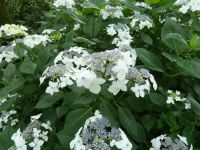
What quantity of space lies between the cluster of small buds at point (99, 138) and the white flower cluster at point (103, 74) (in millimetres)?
141

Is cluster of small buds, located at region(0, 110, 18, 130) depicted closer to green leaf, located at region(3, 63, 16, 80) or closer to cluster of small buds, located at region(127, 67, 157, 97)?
green leaf, located at region(3, 63, 16, 80)

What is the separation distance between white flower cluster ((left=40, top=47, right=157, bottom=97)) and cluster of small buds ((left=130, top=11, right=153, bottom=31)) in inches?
18.8

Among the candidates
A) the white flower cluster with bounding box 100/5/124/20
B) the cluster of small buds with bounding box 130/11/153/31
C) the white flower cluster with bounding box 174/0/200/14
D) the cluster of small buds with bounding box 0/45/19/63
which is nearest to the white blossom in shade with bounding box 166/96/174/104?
the cluster of small buds with bounding box 130/11/153/31

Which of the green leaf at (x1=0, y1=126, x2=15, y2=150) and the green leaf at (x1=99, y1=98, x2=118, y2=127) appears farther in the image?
the green leaf at (x1=0, y1=126, x2=15, y2=150)

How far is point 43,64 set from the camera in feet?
7.70

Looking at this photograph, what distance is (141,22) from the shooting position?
2502mm

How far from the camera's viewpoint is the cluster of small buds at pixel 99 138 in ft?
5.65

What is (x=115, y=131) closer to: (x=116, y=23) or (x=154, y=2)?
(x=116, y=23)

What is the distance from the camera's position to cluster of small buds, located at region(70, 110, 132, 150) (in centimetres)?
172

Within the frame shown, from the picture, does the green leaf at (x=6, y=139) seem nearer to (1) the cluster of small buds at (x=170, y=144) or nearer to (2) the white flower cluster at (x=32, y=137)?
(2) the white flower cluster at (x=32, y=137)

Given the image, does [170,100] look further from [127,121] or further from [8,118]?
[8,118]

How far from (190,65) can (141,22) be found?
0.51 metres

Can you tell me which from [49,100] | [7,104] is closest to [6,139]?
[7,104]

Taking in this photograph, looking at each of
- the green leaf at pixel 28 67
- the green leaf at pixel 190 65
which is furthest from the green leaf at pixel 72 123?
the green leaf at pixel 190 65
